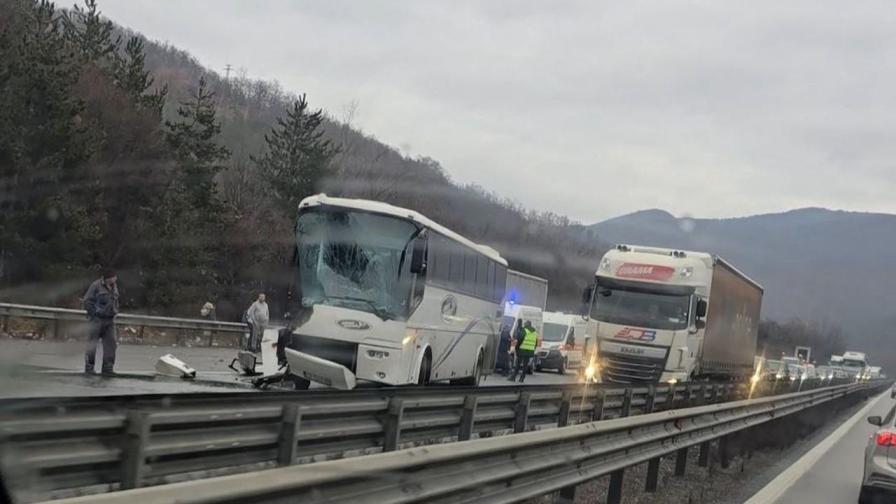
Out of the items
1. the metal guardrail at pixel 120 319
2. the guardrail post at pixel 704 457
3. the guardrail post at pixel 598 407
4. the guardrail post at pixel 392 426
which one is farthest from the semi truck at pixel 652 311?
the guardrail post at pixel 392 426

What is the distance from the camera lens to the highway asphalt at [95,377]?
3.60m

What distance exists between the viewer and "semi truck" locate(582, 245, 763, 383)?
23359 mm

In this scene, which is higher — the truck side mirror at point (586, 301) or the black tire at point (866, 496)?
the truck side mirror at point (586, 301)

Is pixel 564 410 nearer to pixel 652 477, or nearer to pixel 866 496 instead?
pixel 652 477

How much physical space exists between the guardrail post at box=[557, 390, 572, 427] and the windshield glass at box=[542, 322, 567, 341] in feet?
112

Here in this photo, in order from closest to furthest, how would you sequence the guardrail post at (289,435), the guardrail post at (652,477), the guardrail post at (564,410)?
the guardrail post at (289,435)
the guardrail post at (564,410)
the guardrail post at (652,477)

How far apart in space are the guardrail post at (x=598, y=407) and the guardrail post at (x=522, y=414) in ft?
7.17

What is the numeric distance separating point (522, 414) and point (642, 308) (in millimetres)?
14586

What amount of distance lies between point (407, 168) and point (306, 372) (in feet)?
84.5

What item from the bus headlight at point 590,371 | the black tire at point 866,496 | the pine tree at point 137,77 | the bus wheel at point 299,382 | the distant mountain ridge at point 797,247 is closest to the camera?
the black tire at point 866,496

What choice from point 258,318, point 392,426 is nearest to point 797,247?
point 258,318

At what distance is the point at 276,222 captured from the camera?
53406mm

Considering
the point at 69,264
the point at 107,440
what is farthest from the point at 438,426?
the point at 69,264

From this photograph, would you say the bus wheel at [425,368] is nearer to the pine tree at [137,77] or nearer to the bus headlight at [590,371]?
the bus headlight at [590,371]
